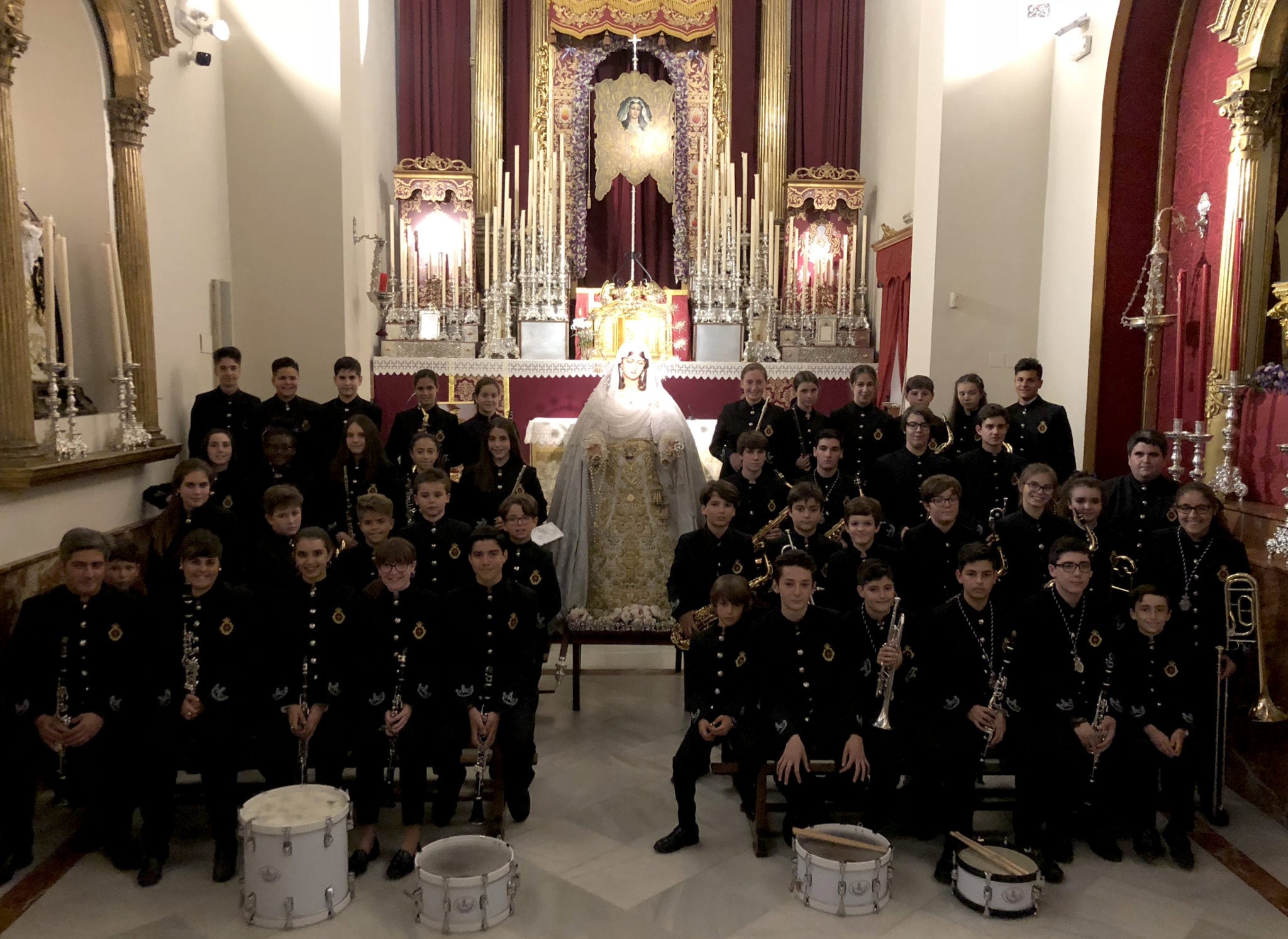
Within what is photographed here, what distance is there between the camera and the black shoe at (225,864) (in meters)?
3.32

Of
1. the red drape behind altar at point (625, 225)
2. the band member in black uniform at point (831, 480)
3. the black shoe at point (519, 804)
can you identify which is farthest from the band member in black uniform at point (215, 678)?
the red drape behind altar at point (625, 225)

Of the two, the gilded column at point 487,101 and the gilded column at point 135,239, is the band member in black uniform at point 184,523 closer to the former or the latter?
the gilded column at point 135,239

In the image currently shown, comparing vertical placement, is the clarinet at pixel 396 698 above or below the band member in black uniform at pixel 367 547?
below

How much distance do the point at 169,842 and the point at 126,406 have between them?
8.59ft

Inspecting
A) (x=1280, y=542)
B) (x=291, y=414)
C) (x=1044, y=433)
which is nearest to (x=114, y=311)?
(x=291, y=414)

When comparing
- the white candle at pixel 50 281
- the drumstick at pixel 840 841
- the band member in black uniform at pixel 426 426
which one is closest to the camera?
the drumstick at pixel 840 841

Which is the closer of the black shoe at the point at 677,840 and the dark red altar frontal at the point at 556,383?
the black shoe at the point at 677,840

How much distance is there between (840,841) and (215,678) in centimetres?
244

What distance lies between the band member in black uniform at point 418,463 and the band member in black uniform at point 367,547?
41cm

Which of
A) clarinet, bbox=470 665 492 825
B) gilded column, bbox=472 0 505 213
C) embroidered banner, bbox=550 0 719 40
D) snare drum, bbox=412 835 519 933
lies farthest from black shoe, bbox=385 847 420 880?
embroidered banner, bbox=550 0 719 40

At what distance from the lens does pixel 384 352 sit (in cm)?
952

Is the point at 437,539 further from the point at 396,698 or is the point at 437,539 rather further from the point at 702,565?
the point at 702,565

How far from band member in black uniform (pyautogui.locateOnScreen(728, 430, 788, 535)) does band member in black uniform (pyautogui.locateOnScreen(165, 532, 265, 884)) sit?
2514 mm

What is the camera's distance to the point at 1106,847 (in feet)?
11.7
